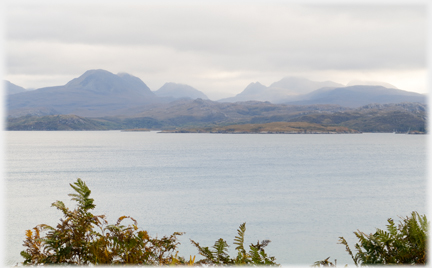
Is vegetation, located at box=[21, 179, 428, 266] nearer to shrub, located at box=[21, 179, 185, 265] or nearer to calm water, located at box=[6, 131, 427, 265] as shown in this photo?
shrub, located at box=[21, 179, 185, 265]

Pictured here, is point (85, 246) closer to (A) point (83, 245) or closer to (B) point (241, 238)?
(A) point (83, 245)

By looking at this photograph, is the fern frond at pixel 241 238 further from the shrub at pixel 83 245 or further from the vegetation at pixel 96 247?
the shrub at pixel 83 245

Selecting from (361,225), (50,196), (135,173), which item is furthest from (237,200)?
(135,173)

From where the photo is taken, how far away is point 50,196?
5472 cm

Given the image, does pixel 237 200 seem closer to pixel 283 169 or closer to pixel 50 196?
pixel 50 196

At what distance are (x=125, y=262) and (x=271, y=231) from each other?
3263cm

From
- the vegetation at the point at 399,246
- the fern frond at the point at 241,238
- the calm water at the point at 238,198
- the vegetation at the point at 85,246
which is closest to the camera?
the vegetation at the point at 85,246

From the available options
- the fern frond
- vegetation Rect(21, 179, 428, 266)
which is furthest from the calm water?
vegetation Rect(21, 179, 428, 266)

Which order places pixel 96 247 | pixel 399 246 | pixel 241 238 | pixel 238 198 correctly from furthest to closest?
pixel 238 198 → pixel 399 246 → pixel 241 238 → pixel 96 247

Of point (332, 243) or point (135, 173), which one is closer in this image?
point (332, 243)

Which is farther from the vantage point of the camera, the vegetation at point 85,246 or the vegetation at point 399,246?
the vegetation at point 399,246

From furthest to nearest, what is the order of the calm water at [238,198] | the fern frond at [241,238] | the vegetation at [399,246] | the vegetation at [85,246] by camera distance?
the calm water at [238,198], the vegetation at [399,246], the fern frond at [241,238], the vegetation at [85,246]


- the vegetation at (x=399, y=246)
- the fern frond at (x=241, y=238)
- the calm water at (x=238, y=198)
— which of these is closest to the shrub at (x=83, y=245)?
the fern frond at (x=241, y=238)

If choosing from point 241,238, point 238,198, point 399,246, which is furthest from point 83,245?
point 238,198
